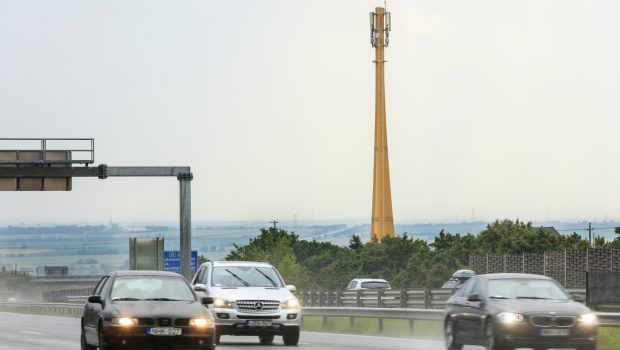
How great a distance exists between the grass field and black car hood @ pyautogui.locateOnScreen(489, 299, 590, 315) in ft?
19.0

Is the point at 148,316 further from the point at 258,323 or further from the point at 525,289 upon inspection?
the point at 258,323

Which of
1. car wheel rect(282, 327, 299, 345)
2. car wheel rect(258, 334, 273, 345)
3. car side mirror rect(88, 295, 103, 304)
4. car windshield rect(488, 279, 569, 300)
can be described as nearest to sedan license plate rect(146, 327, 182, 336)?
car side mirror rect(88, 295, 103, 304)

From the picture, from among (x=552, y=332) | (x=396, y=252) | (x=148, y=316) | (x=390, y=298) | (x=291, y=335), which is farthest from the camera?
(x=396, y=252)

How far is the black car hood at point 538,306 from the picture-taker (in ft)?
77.3

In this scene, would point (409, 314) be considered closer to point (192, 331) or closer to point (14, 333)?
point (14, 333)

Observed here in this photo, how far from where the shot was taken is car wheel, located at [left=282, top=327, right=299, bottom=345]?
3014 cm

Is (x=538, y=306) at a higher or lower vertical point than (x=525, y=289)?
lower

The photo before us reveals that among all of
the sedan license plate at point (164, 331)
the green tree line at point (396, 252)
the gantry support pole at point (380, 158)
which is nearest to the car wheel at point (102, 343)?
the sedan license plate at point (164, 331)

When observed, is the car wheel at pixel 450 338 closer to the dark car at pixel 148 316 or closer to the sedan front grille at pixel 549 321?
the sedan front grille at pixel 549 321

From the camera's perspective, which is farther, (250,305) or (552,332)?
(250,305)

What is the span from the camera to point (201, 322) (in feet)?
75.2

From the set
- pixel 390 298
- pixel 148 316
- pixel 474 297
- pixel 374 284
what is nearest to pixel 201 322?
pixel 148 316

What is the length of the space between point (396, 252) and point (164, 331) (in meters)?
122

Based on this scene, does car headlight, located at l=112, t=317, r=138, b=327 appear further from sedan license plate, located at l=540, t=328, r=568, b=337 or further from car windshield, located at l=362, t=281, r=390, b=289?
car windshield, located at l=362, t=281, r=390, b=289
